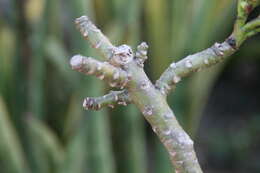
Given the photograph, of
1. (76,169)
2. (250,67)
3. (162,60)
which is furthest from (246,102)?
(76,169)

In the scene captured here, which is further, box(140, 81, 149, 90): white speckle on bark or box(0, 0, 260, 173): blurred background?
box(0, 0, 260, 173): blurred background

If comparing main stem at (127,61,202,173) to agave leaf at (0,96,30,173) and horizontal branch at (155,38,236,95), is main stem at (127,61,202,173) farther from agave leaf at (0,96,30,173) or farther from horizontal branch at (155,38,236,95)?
agave leaf at (0,96,30,173)

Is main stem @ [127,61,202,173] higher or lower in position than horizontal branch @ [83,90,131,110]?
lower

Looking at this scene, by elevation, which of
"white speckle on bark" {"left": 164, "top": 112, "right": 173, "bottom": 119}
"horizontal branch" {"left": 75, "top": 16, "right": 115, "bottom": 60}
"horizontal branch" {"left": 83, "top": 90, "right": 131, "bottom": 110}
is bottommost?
"white speckle on bark" {"left": 164, "top": 112, "right": 173, "bottom": 119}

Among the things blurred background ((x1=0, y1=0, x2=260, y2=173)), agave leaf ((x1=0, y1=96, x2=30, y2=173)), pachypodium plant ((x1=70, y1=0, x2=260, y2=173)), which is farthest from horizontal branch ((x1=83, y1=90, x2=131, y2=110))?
agave leaf ((x1=0, y1=96, x2=30, y2=173))

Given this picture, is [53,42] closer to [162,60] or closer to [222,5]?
[162,60]

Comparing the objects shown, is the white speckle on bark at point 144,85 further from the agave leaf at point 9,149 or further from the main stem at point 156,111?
the agave leaf at point 9,149

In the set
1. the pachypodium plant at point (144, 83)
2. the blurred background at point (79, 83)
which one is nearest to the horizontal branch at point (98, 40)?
the pachypodium plant at point (144, 83)

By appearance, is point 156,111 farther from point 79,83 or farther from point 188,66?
point 79,83

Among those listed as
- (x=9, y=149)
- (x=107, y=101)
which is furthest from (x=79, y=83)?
(x=107, y=101)
